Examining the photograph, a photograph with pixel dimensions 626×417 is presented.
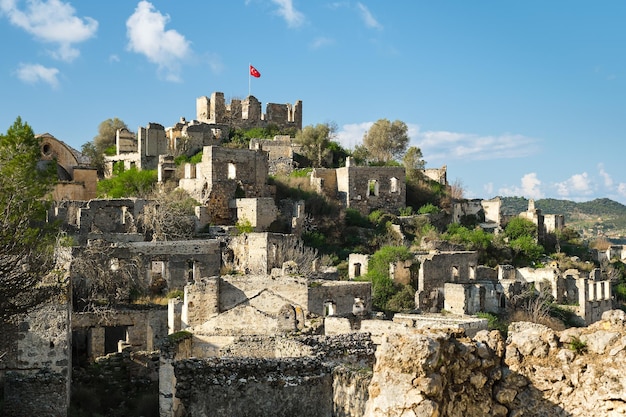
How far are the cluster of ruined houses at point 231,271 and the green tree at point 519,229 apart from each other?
1.02 meters

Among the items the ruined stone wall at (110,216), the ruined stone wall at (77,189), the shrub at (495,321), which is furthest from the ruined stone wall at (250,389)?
the ruined stone wall at (77,189)

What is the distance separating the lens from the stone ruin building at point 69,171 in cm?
3249

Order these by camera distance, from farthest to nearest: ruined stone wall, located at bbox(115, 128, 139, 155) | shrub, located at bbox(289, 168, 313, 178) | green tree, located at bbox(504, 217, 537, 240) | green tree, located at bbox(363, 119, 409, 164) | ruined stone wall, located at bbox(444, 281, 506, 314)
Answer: green tree, located at bbox(363, 119, 409, 164) → ruined stone wall, located at bbox(115, 128, 139, 155) → green tree, located at bbox(504, 217, 537, 240) → shrub, located at bbox(289, 168, 313, 178) → ruined stone wall, located at bbox(444, 281, 506, 314)

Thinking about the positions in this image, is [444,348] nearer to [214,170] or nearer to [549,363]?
[549,363]

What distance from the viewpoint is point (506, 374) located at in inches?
229

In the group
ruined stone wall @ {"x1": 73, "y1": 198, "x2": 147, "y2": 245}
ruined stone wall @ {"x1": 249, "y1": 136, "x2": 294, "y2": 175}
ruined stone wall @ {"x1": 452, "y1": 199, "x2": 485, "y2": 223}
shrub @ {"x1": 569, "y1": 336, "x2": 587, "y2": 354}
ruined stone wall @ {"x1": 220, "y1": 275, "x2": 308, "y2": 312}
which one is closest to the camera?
shrub @ {"x1": 569, "y1": 336, "x2": 587, "y2": 354}

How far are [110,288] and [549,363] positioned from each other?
17.2m

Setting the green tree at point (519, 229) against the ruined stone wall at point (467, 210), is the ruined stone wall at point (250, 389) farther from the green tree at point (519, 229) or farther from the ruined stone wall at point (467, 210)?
the ruined stone wall at point (467, 210)

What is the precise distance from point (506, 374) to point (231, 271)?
62.9ft

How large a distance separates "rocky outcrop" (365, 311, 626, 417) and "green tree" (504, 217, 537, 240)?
32009mm

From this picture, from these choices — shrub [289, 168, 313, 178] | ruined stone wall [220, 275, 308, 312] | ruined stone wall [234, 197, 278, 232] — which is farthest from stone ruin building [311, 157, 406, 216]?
Answer: ruined stone wall [220, 275, 308, 312]

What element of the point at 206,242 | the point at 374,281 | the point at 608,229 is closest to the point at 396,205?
the point at 374,281

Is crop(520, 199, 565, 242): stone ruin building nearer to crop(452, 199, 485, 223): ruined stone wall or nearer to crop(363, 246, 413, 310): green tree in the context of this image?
crop(452, 199, 485, 223): ruined stone wall

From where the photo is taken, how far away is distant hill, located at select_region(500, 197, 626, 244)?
326 ft
